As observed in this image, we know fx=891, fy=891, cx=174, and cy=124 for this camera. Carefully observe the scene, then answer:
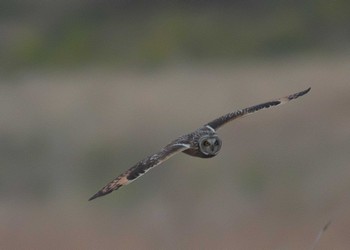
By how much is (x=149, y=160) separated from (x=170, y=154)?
20.5 inches

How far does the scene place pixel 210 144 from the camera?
520 inches

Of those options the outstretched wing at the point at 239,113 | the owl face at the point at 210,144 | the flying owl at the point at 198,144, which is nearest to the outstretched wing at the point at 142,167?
the flying owl at the point at 198,144

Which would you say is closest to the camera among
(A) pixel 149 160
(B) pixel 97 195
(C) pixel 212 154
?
(B) pixel 97 195

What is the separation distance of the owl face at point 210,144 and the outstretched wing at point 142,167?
24 cm

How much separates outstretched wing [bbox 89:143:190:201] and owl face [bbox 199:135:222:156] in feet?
0.79

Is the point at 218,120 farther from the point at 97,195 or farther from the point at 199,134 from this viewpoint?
the point at 97,195

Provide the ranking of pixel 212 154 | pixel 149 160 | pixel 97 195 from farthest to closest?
1. pixel 212 154
2. pixel 149 160
3. pixel 97 195

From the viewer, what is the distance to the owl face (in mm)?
13133

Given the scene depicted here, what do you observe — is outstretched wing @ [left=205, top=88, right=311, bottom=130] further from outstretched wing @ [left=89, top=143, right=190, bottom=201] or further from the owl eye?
outstretched wing @ [left=89, top=143, right=190, bottom=201]

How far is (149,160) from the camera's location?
11.8m

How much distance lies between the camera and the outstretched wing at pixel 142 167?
35.9ft

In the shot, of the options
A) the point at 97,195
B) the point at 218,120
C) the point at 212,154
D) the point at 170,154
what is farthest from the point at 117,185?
the point at 218,120

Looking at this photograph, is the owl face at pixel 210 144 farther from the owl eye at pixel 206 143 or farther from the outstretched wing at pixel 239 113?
the outstretched wing at pixel 239 113

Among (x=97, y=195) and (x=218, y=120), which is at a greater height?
(x=218, y=120)
